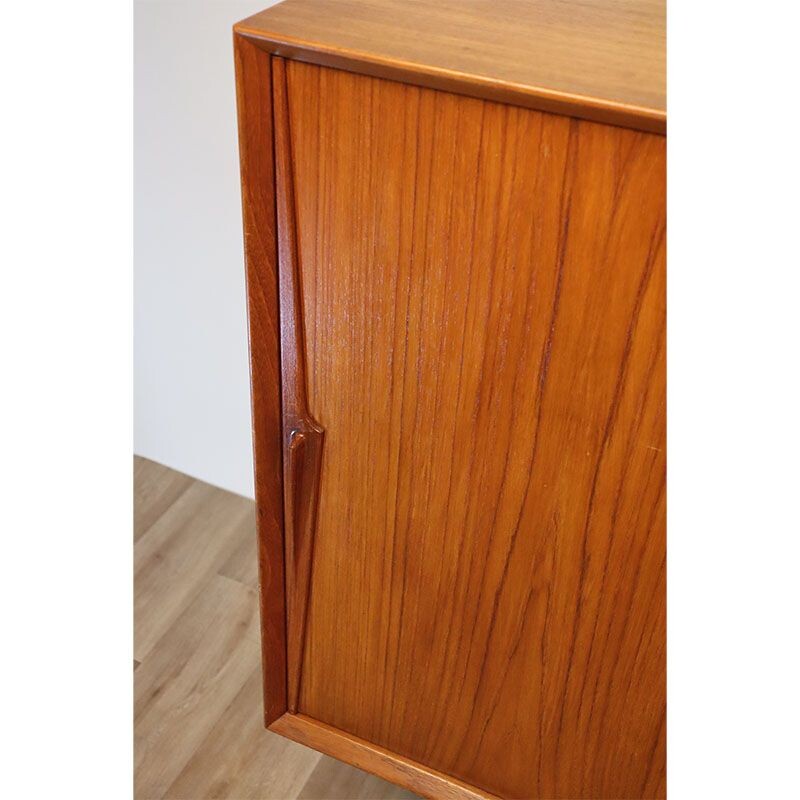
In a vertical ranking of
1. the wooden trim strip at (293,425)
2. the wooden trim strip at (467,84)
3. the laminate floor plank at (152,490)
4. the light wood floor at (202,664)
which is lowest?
the light wood floor at (202,664)

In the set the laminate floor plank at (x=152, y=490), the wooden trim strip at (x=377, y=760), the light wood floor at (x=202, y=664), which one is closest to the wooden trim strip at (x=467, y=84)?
the wooden trim strip at (x=377, y=760)

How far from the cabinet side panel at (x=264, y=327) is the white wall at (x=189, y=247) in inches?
23.5

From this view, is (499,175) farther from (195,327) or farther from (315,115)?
(195,327)

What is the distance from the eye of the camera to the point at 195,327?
152cm

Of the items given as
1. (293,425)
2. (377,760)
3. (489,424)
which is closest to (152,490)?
(377,760)

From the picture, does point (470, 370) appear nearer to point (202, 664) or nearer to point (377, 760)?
point (377, 760)

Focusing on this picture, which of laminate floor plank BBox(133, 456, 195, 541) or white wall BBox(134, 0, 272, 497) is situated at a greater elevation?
white wall BBox(134, 0, 272, 497)

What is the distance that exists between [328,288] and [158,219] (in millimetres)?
823

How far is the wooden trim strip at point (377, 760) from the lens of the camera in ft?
2.97

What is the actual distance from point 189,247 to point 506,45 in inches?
36.5

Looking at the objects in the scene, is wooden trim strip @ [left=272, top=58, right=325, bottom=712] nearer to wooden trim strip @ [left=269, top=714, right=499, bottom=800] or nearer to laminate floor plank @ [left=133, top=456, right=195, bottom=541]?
wooden trim strip @ [left=269, top=714, right=499, bottom=800]

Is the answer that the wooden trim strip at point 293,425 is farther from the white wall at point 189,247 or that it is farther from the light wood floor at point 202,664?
the white wall at point 189,247

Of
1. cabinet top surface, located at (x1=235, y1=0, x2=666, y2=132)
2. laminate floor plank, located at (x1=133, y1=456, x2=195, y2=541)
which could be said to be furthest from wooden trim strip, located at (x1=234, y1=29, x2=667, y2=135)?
laminate floor plank, located at (x1=133, y1=456, x2=195, y2=541)

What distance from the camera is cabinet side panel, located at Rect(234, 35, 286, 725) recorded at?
646 mm
